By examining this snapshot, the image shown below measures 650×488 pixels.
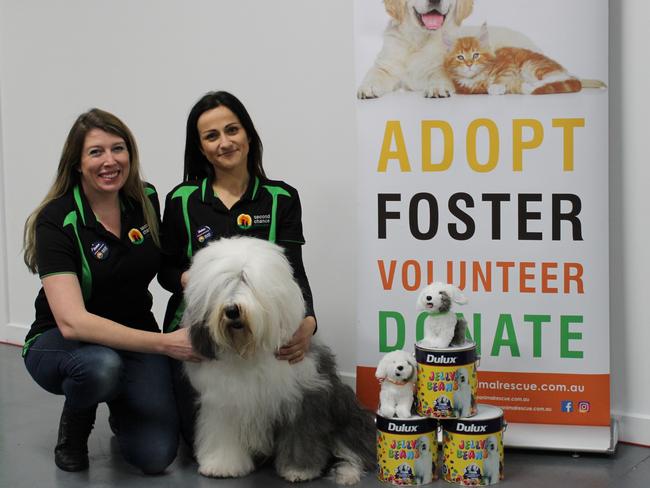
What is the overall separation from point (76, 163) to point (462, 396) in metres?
1.54

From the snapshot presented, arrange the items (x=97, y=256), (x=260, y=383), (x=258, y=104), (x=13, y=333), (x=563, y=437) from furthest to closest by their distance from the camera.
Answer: (x=13, y=333)
(x=258, y=104)
(x=563, y=437)
(x=97, y=256)
(x=260, y=383)

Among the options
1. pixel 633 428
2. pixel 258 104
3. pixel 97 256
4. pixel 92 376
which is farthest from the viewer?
pixel 258 104

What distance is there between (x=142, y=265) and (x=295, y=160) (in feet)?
3.34

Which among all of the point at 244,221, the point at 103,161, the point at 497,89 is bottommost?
the point at 244,221

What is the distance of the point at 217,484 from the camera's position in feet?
8.71

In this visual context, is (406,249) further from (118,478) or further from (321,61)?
(118,478)

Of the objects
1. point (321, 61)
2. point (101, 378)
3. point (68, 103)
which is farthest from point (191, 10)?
point (101, 378)

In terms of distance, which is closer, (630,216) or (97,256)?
(97,256)

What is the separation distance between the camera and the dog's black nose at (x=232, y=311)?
232 centimetres

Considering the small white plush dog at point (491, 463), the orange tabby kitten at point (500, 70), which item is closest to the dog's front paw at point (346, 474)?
the small white plush dog at point (491, 463)

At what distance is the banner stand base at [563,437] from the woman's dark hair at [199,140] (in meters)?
1.33

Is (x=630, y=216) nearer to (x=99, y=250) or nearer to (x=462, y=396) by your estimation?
(x=462, y=396)

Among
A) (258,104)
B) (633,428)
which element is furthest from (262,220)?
(633,428)

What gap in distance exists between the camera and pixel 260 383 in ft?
8.31
